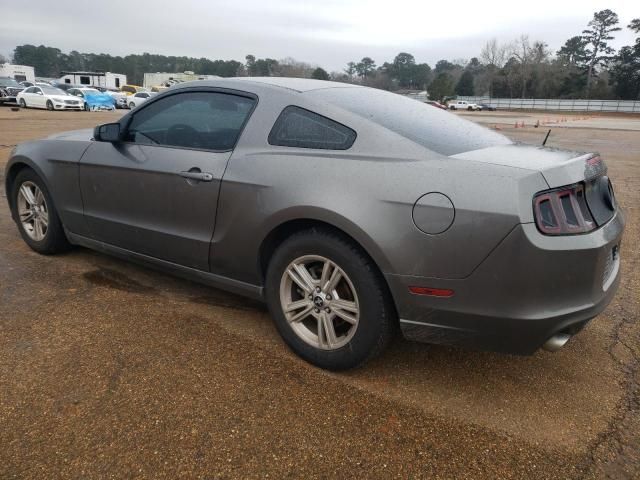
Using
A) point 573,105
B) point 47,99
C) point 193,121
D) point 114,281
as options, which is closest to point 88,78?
point 47,99

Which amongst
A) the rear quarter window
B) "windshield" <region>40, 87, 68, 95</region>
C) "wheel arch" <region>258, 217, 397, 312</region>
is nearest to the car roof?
the rear quarter window

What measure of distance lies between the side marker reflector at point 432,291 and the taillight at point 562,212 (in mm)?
469

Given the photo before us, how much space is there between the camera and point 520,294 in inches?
86.0

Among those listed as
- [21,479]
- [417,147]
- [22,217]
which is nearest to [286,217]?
[417,147]

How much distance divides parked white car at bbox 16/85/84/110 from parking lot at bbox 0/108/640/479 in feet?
94.0

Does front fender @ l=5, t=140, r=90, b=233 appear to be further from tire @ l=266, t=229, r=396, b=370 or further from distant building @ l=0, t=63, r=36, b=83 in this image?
distant building @ l=0, t=63, r=36, b=83

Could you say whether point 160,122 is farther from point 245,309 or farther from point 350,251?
point 350,251

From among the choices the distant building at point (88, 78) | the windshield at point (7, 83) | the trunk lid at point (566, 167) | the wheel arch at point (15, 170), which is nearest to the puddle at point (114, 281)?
the wheel arch at point (15, 170)

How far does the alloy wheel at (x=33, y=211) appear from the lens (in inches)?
169

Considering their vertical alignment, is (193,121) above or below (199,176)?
above

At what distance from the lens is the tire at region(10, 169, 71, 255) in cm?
418

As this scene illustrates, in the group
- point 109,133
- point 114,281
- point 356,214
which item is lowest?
point 114,281

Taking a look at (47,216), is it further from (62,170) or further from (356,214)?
(356,214)

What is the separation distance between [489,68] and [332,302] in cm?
9453
